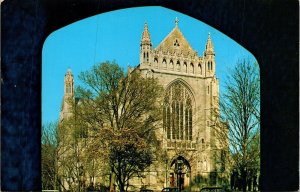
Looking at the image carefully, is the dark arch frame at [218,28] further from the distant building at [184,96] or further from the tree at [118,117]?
the distant building at [184,96]

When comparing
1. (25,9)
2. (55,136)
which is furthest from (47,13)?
(55,136)

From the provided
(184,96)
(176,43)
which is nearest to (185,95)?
(184,96)

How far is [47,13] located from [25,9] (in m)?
0.31

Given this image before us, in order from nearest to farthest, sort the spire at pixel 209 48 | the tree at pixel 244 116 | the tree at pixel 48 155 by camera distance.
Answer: the tree at pixel 244 116, the tree at pixel 48 155, the spire at pixel 209 48

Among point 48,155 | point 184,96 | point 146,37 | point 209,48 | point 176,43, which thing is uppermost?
point 176,43

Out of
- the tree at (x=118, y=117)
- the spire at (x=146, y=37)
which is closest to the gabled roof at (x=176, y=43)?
the spire at (x=146, y=37)

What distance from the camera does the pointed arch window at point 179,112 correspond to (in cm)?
3838

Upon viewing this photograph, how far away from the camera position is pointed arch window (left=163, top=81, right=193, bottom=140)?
126ft

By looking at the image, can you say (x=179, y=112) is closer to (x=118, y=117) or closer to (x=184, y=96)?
(x=184, y=96)

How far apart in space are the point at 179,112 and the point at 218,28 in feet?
110

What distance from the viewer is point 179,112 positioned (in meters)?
40.2

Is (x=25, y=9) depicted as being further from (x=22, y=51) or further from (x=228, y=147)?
(x=228, y=147)

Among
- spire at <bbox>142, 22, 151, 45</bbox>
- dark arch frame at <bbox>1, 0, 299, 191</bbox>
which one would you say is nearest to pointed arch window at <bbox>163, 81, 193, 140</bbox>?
spire at <bbox>142, 22, 151, 45</bbox>

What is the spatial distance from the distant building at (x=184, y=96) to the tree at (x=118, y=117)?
1072 centimetres
